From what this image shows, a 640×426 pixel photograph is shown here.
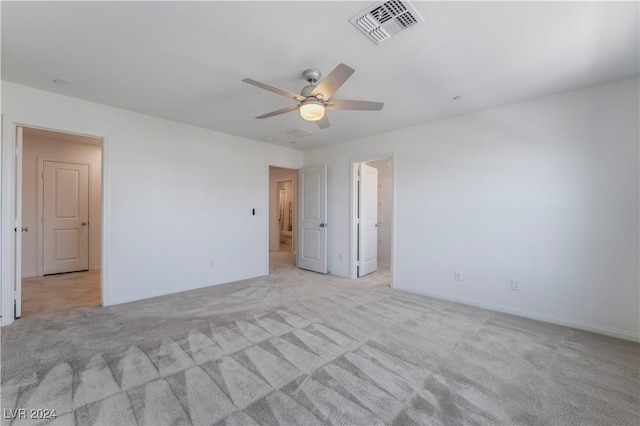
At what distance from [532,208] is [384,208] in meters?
3.40

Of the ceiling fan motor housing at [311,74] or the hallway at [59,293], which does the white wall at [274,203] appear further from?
the ceiling fan motor housing at [311,74]

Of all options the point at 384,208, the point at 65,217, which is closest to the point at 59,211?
the point at 65,217

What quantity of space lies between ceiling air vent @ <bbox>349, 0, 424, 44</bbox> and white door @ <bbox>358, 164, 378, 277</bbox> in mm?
3062

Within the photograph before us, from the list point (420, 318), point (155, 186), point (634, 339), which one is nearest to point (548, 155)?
point (634, 339)

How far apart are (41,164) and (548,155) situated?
779cm

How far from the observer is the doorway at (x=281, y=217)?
7.43 meters

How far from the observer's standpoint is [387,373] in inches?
79.3

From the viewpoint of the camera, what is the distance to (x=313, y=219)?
5.47m

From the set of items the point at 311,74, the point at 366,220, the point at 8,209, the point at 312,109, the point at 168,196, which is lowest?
the point at 366,220

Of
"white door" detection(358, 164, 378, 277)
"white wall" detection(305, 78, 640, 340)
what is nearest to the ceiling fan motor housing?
"white wall" detection(305, 78, 640, 340)

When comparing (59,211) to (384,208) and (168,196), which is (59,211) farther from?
(384,208)

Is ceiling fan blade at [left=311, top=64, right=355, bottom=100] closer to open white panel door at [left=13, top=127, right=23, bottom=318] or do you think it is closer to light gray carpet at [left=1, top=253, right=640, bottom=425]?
light gray carpet at [left=1, top=253, right=640, bottom=425]

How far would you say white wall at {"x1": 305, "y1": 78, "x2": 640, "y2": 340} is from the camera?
8.63ft

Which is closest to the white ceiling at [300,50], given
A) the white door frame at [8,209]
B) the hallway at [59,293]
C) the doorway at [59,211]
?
the white door frame at [8,209]
